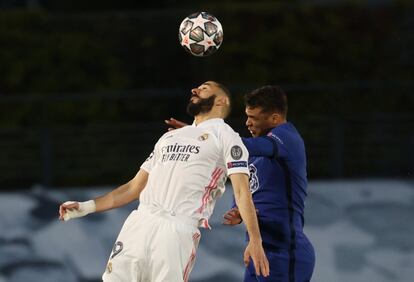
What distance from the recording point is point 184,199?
7.34 meters

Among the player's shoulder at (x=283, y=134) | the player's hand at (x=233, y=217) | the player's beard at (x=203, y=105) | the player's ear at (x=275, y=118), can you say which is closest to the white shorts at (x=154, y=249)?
the player's hand at (x=233, y=217)

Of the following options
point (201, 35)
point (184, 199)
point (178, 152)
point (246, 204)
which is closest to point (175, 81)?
point (201, 35)

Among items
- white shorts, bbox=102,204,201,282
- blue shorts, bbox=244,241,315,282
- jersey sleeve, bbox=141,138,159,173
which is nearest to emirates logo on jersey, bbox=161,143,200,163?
jersey sleeve, bbox=141,138,159,173

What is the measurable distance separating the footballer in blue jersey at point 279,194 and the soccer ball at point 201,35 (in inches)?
42.0

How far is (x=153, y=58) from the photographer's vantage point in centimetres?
1512

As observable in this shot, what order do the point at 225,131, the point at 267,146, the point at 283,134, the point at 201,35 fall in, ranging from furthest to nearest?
the point at 201,35, the point at 283,134, the point at 267,146, the point at 225,131

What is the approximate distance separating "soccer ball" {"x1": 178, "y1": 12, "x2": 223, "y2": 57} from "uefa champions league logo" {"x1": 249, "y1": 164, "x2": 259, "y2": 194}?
4.27ft

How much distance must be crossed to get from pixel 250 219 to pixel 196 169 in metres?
0.48

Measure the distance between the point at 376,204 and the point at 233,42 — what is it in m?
3.15

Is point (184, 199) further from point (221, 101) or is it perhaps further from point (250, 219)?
point (221, 101)

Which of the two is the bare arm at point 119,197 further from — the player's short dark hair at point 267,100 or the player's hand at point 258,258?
the player's hand at point 258,258

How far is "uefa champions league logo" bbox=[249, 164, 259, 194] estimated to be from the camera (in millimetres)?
7812

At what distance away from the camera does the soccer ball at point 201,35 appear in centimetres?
875

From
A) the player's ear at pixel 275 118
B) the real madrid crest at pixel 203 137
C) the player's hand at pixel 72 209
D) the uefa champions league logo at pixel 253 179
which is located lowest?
the player's hand at pixel 72 209
